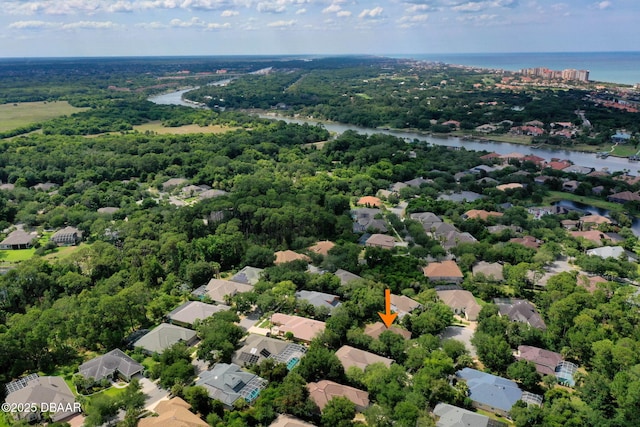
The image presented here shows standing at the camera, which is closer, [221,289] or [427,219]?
[221,289]

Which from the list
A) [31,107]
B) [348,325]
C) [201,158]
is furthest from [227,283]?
[31,107]

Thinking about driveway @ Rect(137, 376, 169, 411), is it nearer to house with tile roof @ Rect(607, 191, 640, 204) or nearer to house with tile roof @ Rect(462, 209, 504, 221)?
house with tile roof @ Rect(462, 209, 504, 221)

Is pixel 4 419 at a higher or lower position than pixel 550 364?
lower

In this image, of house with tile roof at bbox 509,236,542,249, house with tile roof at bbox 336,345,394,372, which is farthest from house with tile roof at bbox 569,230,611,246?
house with tile roof at bbox 336,345,394,372

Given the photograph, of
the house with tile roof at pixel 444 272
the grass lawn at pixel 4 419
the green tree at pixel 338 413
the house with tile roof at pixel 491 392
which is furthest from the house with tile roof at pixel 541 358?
the grass lawn at pixel 4 419

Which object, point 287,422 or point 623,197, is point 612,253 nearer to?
point 623,197

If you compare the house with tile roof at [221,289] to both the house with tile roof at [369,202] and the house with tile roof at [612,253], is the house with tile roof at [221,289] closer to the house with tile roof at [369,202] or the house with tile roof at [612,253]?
the house with tile roof at [369,202]

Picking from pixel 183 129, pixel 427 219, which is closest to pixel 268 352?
pixel 427 219
